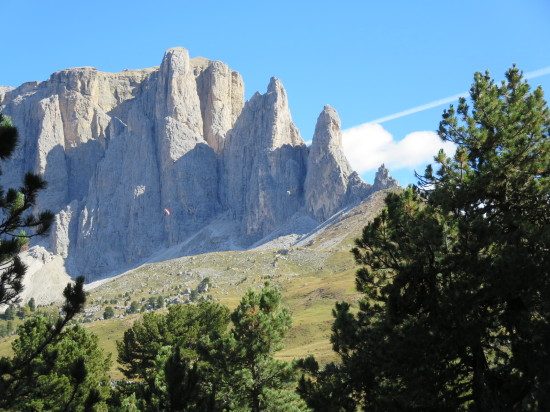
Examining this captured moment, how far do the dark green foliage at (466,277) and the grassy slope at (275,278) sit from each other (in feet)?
229

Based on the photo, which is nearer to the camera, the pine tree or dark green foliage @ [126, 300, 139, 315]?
the pine tree

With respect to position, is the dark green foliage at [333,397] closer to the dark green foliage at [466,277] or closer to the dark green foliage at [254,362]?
the dark green foliage at [466,277]

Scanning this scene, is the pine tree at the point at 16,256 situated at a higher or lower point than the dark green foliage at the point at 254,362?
higher

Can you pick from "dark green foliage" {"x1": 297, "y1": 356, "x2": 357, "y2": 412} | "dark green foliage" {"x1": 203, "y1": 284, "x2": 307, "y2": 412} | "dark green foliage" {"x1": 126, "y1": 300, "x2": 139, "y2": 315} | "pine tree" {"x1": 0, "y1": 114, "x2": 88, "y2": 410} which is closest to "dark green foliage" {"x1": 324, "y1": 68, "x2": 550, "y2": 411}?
"dark green foliage" {"x1": 297, "y1": 356, "x2": 357, "y2": 412}

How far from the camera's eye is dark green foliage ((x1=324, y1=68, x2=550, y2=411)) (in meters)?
15.0

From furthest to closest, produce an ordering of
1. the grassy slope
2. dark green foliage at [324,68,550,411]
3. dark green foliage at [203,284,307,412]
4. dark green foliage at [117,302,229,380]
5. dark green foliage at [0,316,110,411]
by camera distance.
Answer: the grassy slope
dark green foliage at [117,302,229,380]
dark green foliage at [203,284,307,412]
dark green foliage at [0,316,110,411]
dark green foliage at [324,68,550,411]

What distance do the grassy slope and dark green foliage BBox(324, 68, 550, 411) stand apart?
69.7 m

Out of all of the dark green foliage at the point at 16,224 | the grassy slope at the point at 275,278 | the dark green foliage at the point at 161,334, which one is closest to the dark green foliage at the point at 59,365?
the dark green foliage at the point at 16,224

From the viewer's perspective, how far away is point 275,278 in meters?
145

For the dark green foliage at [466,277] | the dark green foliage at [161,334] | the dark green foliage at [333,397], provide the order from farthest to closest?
the dark green foliage at [161,334] < the dark green foliage at [333,397] < the dark green foliage at [466,277]

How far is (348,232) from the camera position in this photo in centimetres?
18250

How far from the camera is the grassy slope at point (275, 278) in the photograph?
103500 mm

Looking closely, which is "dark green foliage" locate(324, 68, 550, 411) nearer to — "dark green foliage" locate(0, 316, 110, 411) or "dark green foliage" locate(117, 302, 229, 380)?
"dark green foliage" locate(0, 316, 110, 411)

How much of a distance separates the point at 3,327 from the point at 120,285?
38.8 metres
